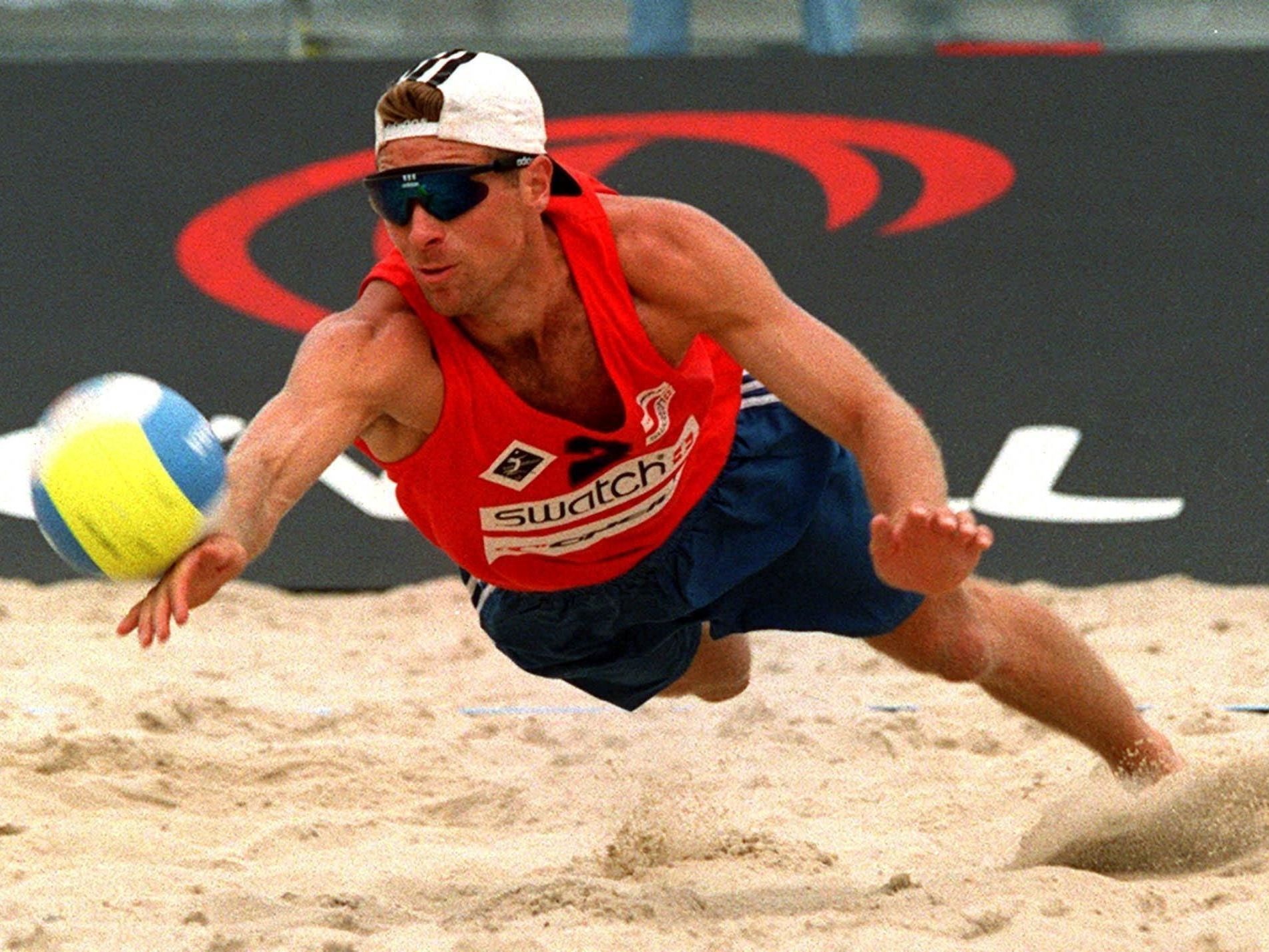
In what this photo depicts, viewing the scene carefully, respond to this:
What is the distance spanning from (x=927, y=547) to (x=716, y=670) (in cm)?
124

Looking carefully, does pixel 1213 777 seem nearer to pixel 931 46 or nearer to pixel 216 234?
pixel 931 46

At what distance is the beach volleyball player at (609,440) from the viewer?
2902 mm

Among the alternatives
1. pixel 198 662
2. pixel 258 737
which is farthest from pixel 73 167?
pixel 258 737

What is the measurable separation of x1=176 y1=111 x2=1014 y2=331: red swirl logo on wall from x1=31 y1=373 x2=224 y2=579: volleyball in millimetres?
3407

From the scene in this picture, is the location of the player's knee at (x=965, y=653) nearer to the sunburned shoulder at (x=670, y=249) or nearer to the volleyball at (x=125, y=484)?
the sunburned shoulder at (x=670, y=249)

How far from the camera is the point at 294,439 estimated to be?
278 centimetres

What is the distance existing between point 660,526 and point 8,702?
2.06m

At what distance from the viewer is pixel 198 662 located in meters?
5.20

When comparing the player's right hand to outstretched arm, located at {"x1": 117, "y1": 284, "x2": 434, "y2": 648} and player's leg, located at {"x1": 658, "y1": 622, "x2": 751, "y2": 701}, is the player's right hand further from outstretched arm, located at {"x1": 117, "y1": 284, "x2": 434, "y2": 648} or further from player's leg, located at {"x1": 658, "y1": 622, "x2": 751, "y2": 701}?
player's leg, located at {"x1": 658, "y1": 622, "x2": 751, "y2": 701}

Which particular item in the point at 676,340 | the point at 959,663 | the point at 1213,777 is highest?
the point at 676,340

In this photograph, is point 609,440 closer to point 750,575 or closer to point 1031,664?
point 750,575

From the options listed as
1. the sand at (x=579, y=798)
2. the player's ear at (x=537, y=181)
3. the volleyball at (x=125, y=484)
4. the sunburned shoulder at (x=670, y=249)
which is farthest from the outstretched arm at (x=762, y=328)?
the volleyball at (x=125, y=484)

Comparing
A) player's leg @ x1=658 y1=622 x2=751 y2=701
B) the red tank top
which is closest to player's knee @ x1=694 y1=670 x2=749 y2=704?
player's leg @ x1=658 y1=622 x2=751 y2=701

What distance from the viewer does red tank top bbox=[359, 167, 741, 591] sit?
10.1 feet
